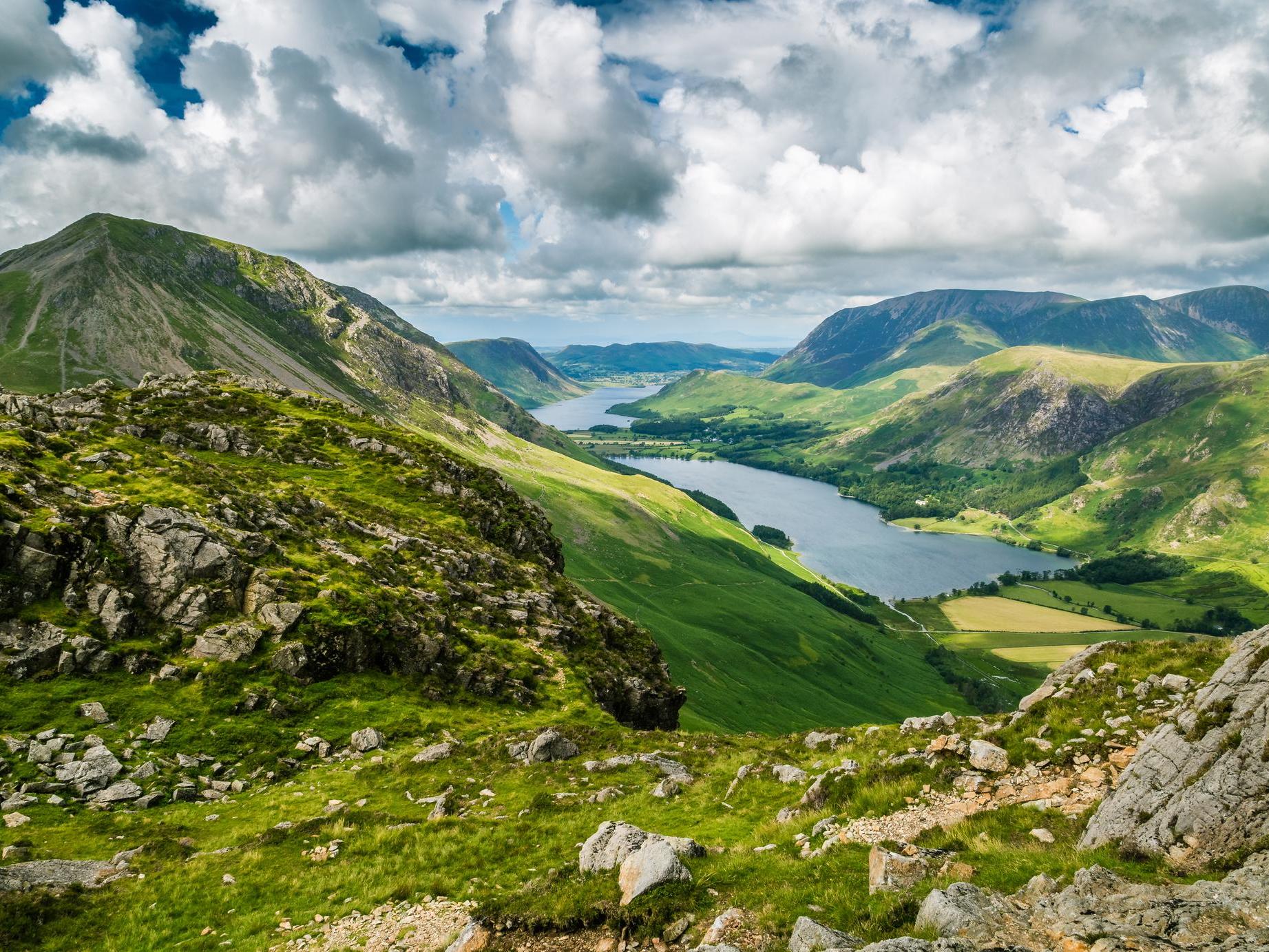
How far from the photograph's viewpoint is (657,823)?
2278 cm

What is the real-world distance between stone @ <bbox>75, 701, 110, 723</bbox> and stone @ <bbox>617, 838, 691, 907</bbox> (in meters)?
26.4

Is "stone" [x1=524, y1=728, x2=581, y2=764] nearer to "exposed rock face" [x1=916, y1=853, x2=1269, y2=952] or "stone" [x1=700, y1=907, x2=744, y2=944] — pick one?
"stone" [x1=700, y1=907, x2=744, y2=944]

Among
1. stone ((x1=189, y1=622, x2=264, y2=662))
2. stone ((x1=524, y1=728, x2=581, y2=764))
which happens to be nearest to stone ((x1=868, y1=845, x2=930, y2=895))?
stone ((x1=524, y1=728, x2=581, y2=764))

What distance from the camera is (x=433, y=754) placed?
31.9 meters

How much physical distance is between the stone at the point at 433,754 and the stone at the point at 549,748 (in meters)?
4.11

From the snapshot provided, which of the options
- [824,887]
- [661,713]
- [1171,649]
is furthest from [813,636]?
[824,887]

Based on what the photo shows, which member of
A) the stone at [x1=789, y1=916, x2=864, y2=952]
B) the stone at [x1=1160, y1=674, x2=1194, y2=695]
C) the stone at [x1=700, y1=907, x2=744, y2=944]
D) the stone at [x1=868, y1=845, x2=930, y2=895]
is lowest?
the stone at [x1=700, y1=907, x2=744, y2=944]

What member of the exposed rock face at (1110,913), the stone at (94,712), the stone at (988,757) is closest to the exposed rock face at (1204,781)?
the exposed rock face at (1110,913)

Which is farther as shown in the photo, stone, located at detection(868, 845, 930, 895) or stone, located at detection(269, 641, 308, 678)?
stone, located at detection(269, 641, 308, 678)

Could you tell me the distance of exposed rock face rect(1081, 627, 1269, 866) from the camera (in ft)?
39.7

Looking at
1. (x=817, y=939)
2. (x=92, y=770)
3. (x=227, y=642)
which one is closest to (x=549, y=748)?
(x=92, y=770)

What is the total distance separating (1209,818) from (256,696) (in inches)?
1466

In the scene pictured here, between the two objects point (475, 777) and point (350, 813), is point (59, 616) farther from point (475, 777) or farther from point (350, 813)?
point (475, 777)

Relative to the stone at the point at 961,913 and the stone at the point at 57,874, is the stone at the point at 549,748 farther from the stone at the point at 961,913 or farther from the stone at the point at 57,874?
the stone at the point at 961,913
